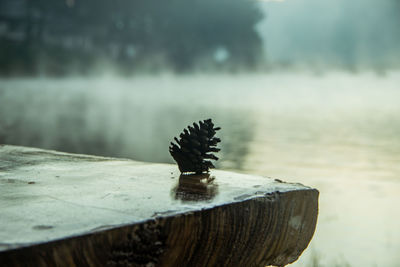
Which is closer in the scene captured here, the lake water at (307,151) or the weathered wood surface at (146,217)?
the weathered wood surface at (146,217)

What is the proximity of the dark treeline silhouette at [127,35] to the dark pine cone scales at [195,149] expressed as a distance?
2116 centimetres

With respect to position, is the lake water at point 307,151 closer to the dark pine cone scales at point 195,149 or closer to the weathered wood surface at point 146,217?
the dark pine cone scales at point 195,149

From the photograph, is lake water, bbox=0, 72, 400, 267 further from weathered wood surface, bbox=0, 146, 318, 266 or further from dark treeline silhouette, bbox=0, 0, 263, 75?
dark treeline silhouette, bbox=0, 0, 263, 75

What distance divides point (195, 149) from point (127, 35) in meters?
27.9

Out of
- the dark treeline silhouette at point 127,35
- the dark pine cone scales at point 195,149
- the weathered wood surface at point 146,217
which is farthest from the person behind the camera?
the dark treeline silhouette at point 127,35

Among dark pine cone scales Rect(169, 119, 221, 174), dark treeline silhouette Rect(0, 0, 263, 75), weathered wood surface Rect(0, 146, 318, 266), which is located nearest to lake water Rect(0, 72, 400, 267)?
dark pine cone scales Rect(169, 119, 221, 174)

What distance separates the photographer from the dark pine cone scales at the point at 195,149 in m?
1.50

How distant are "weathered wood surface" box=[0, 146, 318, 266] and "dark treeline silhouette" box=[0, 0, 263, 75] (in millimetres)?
21262

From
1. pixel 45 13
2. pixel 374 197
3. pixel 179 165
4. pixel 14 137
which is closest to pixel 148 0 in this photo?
pixel 45 13

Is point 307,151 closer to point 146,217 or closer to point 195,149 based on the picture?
point 195,149

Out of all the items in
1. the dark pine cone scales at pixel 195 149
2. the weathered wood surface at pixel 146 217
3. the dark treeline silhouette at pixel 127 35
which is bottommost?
the weathered wood surface at pixel 146 217

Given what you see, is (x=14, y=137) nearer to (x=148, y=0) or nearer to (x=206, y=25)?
(x=148, y=0)

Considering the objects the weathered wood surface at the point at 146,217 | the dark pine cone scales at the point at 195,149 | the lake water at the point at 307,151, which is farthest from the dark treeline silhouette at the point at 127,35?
the weathered wood surface at the point at 146,217

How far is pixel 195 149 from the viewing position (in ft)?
4.93
